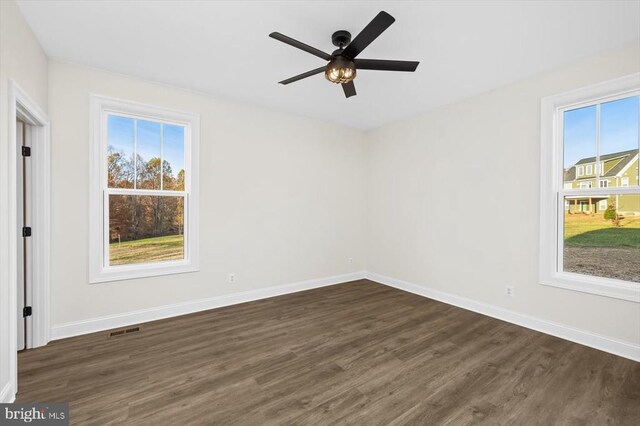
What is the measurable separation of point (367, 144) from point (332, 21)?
3205 mm

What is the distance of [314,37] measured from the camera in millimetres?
2465

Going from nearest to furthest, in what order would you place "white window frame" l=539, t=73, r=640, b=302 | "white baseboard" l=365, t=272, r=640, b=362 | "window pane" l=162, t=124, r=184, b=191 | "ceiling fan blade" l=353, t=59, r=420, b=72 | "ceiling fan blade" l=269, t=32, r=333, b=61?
1. "ceiling fan blade" l=269, t=32, r=333, b=61
2. "ceiling fan blade" l=353, t=59, r=420, b=72
3. "white baseboard" l=365, t=272, r=640, b=362
4. "white window frame" l=539, t=73, r=640, b=302
5. "window pane" l=162, t=124, r=184, b=191

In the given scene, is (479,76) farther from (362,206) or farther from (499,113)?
(362,206)

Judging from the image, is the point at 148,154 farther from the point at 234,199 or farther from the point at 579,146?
the point at 579,146

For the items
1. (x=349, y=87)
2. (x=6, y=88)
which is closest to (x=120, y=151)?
(x=6, y=88)

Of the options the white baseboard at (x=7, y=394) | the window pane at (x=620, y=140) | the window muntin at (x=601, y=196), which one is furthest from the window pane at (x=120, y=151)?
the window pane at (x=620, y=140)

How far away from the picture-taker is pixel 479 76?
3158mm

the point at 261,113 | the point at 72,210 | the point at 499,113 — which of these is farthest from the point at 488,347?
the point at 72,210

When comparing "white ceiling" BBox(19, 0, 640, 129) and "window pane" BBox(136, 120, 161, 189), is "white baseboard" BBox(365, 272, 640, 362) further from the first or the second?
"window pane" BBox(136, 120, 161, 189)

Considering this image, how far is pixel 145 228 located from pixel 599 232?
199 inches

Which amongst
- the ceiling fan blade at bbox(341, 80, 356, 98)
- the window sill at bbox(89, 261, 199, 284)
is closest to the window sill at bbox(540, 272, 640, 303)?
the ceiling fan blade at bbox(341, 80, 356, 98)

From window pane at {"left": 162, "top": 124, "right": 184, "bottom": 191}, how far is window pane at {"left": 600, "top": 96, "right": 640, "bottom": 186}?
471cm

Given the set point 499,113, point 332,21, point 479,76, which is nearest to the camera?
point 332,21

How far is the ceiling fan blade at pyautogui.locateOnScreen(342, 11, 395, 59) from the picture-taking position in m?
1.78
